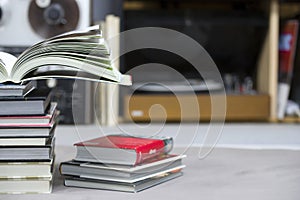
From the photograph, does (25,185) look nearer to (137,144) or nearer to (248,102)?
(137,144)

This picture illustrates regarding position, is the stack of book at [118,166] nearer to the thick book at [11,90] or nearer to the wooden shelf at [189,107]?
the thick book at [11,90]

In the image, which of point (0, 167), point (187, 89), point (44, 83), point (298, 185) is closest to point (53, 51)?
point (0, 167)

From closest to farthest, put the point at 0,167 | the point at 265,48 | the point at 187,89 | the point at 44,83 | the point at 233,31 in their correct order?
the point at 0,167 < the point at 44,83 < the point at 187,89 < the point at 265,48 < the point at 233,31

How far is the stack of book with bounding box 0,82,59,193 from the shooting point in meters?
0.69

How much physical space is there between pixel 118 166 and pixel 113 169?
11mm

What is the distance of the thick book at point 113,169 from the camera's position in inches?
A: 28.1

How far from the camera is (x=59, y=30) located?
2047 mm

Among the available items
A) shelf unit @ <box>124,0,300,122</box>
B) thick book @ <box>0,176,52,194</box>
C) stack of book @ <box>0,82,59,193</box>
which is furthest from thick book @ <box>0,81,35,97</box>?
shelf unit @ <box>124,0,300,122</box>

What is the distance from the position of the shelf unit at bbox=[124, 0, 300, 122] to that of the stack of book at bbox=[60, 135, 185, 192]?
124 cm

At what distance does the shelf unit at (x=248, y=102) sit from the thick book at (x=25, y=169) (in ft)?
4.36

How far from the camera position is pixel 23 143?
69 centimetres

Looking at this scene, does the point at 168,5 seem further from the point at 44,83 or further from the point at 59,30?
the point at 44,83

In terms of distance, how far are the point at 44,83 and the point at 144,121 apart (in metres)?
0.43

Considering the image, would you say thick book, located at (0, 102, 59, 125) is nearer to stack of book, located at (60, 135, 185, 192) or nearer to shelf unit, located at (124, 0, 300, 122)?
stack of book, located at (60, 135, 185, 192)
